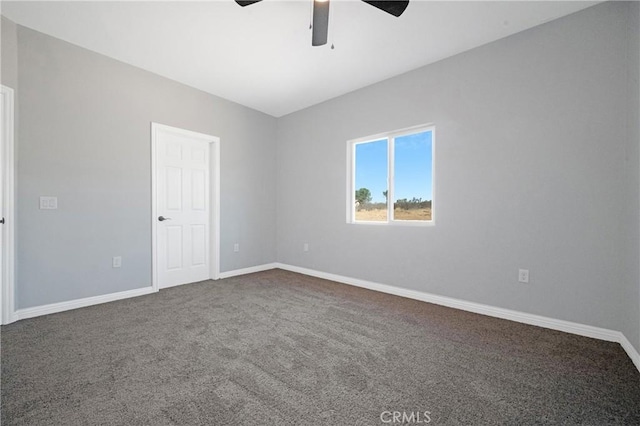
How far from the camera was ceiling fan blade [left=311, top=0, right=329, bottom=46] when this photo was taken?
1.91 m

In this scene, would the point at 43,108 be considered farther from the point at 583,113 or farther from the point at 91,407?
the point at 583,113

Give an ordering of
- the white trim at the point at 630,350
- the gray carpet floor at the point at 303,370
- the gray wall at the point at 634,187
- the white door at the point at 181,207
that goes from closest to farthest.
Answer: the gray carpet floor at the point at 303,370
the white trim at the point at 630,350
the gray wall at the point at 634,187
the white door at the point at 181,207

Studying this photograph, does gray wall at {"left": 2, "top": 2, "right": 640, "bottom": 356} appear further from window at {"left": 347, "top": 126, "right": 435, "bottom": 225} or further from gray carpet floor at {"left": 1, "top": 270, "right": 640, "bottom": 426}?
gray carpet floor at {"left": 1, "top": 270, "right": 640, "bottom": 426}

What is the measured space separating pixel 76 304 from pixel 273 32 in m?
3.50

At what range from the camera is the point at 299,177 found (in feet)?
15.2

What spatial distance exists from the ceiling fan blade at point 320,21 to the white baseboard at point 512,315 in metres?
2.88

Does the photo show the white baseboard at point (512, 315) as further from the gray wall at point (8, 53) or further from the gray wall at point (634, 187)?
the gray wall at point (8, 53)

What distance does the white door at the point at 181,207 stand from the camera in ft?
11.7

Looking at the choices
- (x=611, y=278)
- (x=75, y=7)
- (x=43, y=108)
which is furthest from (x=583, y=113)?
(x=43, y=108)

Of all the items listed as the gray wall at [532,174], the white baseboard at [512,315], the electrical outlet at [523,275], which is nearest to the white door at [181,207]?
the white baseboard at [512,315]

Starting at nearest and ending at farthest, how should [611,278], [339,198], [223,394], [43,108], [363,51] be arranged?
[223,394] < [611,278] < [43,108] < [363,51] < [339,198]

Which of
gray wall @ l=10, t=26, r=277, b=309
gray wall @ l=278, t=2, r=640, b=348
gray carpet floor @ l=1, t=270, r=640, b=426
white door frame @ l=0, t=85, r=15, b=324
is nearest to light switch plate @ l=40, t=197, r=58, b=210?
gray wall @ l=10, t=26, r=277, b=309

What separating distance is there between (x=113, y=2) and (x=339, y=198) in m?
3.17

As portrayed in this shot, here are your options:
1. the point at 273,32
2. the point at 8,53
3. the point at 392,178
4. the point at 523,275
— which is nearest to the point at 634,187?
the point at 523,275
